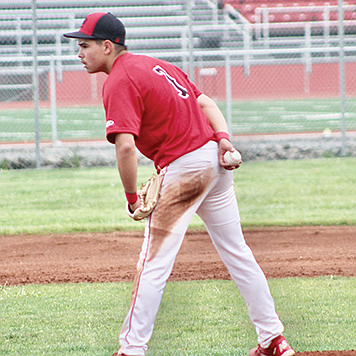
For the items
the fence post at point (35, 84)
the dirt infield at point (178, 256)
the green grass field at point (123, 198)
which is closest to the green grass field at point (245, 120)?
the green grass field at point (123, 198)

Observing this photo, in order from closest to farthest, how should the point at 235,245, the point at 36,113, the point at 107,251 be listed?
the point at 235,245 → the point at 107,251 → the point at 36,113

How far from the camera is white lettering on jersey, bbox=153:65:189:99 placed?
303cm

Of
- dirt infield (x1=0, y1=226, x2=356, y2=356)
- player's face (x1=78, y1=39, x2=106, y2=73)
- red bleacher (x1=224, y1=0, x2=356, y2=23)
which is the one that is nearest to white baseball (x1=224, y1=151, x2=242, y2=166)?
player's face (x1=78, y1=39, x2=106, y2=73)

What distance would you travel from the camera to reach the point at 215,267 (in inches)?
214

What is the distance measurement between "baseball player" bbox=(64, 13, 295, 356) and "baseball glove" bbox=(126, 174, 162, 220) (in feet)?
0.11

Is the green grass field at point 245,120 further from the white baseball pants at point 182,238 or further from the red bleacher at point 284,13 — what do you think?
the white baseball pants at point 182,238

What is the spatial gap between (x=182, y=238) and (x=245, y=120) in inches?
704

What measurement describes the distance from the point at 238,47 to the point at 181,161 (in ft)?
63.5

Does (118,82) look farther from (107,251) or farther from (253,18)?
(253,18)

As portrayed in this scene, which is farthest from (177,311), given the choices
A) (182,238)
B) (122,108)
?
(122,108)

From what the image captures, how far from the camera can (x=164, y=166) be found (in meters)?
3.06

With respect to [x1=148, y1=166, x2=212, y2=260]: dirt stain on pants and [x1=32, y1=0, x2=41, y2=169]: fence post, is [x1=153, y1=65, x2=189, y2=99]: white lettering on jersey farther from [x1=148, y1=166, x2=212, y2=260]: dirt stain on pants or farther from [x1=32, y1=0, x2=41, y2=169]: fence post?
[x1=32, y1=0, x2=41, y2=169]: fence post

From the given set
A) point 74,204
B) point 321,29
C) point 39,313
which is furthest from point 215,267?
point 321,29

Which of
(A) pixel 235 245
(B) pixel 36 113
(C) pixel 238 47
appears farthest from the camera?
(C) pixel 238 47
